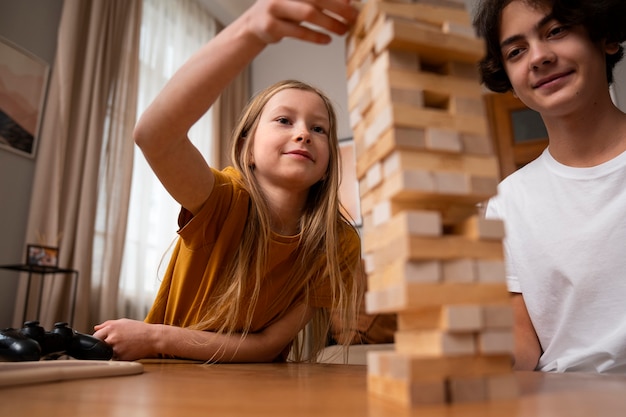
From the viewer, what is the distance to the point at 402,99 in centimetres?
42

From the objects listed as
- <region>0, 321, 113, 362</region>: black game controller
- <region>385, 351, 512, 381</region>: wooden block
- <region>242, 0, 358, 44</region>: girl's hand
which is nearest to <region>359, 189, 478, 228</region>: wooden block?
<region>385, 351, 512, 381</region>: wooden block

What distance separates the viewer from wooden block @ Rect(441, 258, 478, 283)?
0.39 metres

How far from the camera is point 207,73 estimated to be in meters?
0.64

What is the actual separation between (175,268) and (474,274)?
93 cm

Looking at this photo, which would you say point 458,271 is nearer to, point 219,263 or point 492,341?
point 492,341

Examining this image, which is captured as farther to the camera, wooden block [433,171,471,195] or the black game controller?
the black game controller

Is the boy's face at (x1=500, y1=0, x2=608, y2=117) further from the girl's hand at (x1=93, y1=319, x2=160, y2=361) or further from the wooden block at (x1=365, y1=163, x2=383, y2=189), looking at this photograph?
the girl's hand at (x1=93, y1=319, x2=160, y2=361)

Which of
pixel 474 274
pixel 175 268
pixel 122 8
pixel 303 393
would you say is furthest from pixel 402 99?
pixel 122 8

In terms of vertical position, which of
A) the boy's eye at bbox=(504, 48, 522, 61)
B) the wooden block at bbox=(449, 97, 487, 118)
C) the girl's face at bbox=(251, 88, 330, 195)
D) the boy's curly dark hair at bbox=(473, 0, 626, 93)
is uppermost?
the boy's curly dark hair at bbox=(473, 0, 626, 93)

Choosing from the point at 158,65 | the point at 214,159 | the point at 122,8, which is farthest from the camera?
the point at 214,159

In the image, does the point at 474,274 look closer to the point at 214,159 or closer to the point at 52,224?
the point at 52,224

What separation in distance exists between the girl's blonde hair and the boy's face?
0.49 meters

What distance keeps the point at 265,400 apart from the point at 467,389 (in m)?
0.16

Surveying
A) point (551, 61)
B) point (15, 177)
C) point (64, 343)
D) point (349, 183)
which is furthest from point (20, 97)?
point (551, 61)
